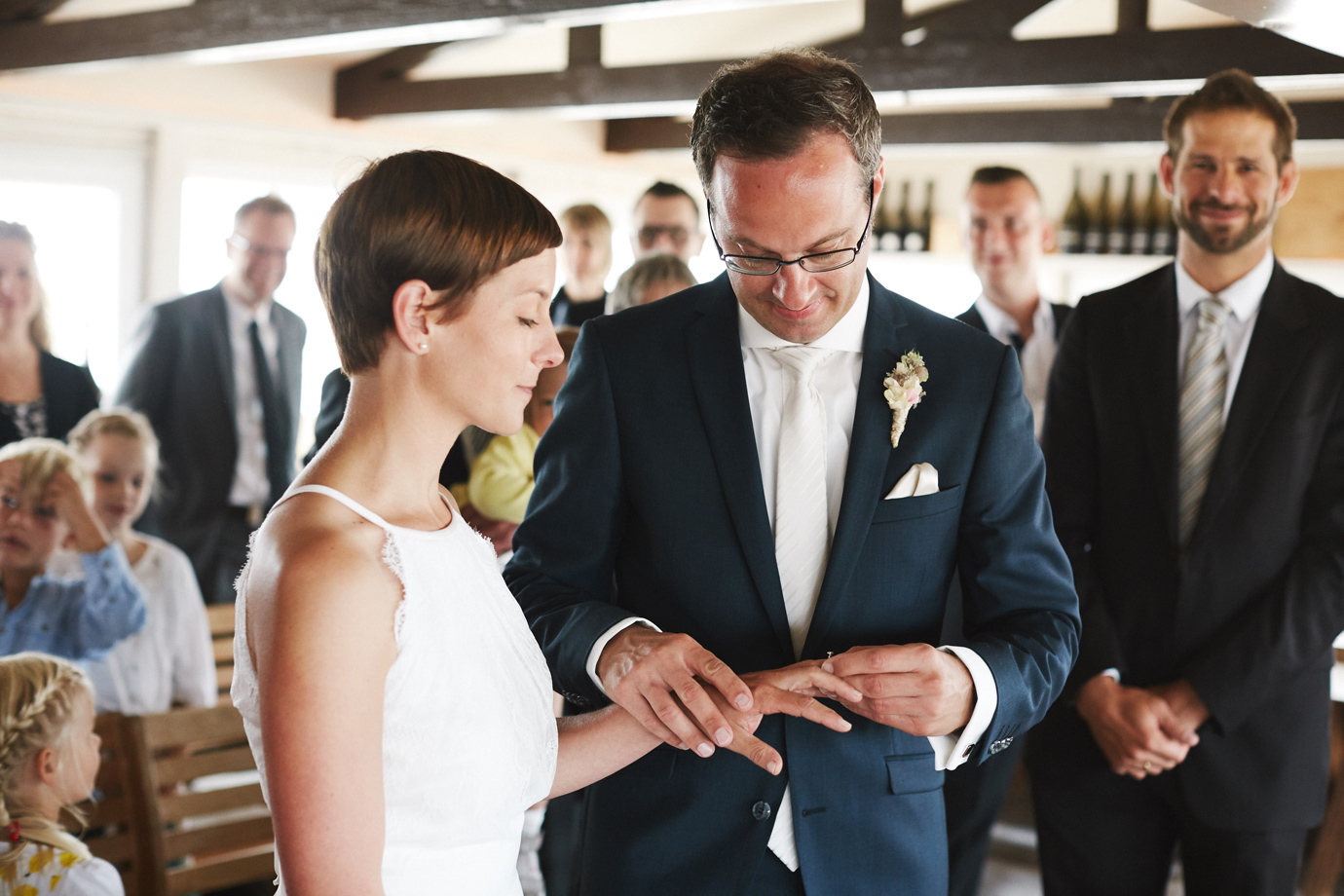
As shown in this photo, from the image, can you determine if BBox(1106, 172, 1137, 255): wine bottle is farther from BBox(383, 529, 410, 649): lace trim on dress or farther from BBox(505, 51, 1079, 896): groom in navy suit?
BBox(383, 529, 410, 649): lace trim on dress

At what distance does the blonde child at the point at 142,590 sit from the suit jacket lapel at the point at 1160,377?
8.49ft

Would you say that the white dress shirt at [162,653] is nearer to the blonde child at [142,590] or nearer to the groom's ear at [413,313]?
the blonde child at [142,590]

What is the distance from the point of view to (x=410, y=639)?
3.82 feet

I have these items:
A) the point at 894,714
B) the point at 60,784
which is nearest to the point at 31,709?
the point at 60,784

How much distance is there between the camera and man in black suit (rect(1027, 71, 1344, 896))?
2.12 m

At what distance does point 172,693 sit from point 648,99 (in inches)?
141

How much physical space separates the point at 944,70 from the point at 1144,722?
11.7ft

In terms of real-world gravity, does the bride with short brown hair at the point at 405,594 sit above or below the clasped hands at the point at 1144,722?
above

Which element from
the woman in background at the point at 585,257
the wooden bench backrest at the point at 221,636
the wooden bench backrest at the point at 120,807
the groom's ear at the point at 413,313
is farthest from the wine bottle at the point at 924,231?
the groom's ear at the point at 413,313

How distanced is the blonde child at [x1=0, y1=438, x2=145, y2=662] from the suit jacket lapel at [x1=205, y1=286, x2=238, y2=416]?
143cm

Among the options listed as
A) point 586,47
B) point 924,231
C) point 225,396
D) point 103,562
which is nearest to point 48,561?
point 103,562

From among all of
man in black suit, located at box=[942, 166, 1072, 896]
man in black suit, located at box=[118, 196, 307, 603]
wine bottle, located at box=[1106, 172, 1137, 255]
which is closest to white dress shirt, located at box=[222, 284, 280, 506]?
man in black suit, located at box=[118, 196, 307, 603]

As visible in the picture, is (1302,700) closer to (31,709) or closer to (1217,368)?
(1217,368)

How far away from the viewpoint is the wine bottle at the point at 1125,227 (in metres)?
6.86
